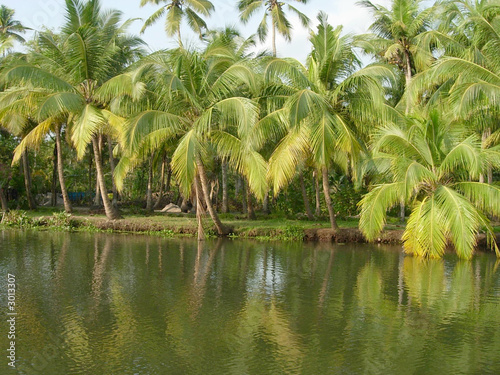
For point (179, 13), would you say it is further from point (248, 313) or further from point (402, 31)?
point (248, 313)

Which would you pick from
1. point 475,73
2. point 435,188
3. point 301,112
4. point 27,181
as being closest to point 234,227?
point 301,112

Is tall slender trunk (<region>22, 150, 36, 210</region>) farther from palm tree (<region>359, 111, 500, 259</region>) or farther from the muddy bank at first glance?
palm tree (<region>359, 111, 500, 259</region>)

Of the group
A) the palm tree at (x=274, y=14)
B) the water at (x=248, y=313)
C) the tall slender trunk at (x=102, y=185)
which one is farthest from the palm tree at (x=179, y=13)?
the water at (x=248, y=313)

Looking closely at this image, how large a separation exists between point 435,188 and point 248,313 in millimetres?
9415

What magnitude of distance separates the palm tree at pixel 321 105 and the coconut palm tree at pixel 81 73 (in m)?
6.59

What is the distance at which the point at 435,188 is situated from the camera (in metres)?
16.4

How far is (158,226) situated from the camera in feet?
68.4

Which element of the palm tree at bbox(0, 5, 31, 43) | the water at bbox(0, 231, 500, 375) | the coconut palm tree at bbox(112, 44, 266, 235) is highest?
the palm tree at bbox(0, 5, 31, 43)

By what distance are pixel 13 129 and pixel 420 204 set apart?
18088 millimetres

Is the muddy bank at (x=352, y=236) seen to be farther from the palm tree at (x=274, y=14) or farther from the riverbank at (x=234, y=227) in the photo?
the palm tree at (x=274, y=14)

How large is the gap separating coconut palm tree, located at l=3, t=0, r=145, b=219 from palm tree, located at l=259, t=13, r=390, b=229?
659 centimetres

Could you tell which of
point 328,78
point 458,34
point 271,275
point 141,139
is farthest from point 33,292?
point 458,34

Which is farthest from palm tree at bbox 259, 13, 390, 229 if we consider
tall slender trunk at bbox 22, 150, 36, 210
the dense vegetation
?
tall slender trunk at bbox 22, 150, 36, 210

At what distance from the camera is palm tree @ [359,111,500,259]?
49.1 feet
